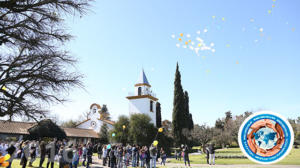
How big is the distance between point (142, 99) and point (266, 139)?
39.0 m

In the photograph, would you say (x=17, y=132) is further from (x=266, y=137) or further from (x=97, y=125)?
(x=266, y=137)

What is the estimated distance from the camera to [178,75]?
1860 inches

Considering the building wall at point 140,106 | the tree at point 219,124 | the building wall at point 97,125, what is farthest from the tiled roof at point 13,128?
the tree at point 219,124

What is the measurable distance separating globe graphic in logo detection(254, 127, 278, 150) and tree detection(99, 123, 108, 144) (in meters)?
41.0

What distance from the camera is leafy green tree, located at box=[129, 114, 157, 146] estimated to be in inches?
1401

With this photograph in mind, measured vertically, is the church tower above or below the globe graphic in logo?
above

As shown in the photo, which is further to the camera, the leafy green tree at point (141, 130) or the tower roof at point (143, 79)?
the tower roof at point (143, 79)

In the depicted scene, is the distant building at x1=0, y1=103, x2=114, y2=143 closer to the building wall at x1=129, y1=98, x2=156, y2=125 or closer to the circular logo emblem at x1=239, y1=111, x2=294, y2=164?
the building wall at x1=129, y1=98, x2=156, y2=125

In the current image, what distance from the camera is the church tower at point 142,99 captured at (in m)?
44.7

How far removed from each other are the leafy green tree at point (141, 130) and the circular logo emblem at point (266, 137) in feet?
98.4

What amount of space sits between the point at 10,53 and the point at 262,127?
9923 millimetres

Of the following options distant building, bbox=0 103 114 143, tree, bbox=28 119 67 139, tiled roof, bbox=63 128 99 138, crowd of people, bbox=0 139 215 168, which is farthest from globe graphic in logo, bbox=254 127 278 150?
tiled roof, bbox=63 128 99 138

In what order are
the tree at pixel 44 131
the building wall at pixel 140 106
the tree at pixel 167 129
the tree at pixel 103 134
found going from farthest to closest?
the tree at pixel 167 129 < the tree at pixel 103 134 < the building wall at pixel 140 106 < the tree at pixel 44 131

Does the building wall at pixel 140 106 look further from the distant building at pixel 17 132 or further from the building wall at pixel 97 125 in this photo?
the distant building at pixel 17 132
